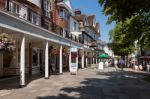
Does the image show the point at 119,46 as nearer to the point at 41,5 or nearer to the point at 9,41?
the point at 41,5

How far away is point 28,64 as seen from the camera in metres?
29.0

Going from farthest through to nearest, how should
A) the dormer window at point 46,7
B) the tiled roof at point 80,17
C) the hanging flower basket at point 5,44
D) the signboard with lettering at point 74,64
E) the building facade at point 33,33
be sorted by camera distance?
the tiled roof at point 80,17 → the signboard with lettering at point 74,64 → the dormer window at point 46,7 → the building facade at point 33,33 → the hanging flower basket at point 5,44

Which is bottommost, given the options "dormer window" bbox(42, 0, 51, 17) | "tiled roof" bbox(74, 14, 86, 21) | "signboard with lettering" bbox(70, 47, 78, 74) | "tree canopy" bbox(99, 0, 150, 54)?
"signboard with lettering" bbox(70, 47, 78, 74)

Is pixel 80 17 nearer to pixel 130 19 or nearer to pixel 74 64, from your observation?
pixel 74 64

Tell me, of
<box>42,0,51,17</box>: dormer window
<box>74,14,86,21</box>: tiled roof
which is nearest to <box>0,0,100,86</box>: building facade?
<box>42,0,51,17</box>: dormer window

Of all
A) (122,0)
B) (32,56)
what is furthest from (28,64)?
(122,0)

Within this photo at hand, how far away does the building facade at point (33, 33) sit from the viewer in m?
17.7

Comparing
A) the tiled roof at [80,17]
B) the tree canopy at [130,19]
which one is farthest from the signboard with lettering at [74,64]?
the tiled roof at [80,17]

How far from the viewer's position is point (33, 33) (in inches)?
797

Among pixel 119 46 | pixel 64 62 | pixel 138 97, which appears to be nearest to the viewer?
pixel 138 97

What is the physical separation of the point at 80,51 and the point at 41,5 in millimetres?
16574

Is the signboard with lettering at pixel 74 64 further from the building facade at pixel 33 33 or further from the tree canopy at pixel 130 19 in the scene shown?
the tree canopy at pixel 130 19

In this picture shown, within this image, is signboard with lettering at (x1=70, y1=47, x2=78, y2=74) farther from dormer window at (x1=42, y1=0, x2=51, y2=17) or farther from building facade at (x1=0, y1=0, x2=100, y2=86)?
dormer window at (x1=42, y1=0, x2=51, y2=17)

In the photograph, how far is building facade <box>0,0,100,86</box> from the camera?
17.7 meters
